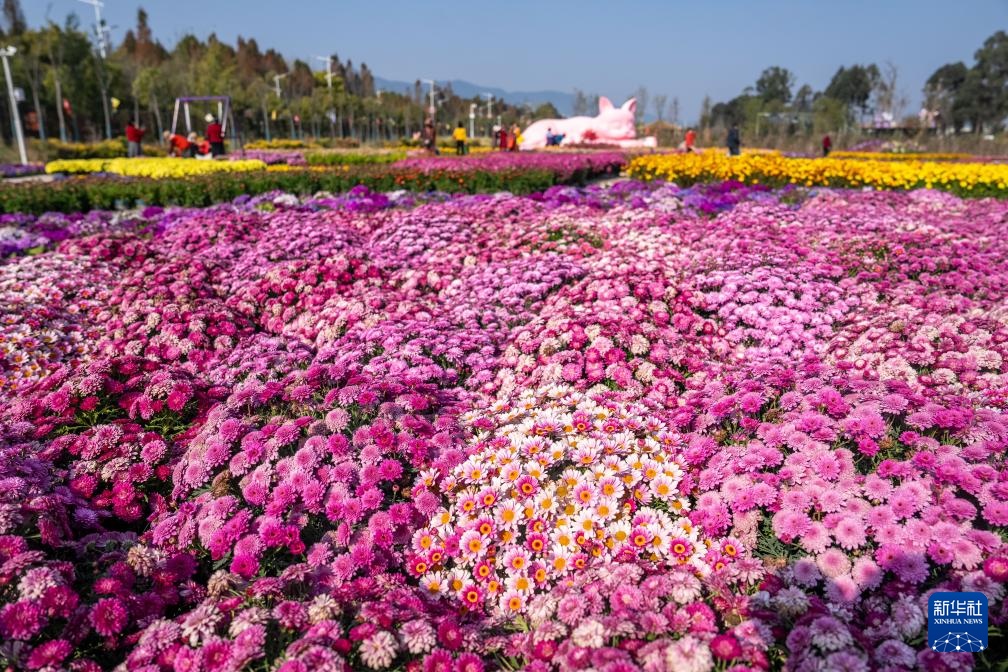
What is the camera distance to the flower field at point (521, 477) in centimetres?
232

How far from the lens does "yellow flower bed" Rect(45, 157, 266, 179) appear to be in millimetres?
18641

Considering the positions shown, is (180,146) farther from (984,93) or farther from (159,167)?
(984,93)

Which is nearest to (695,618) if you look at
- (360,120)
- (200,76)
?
(200,76)

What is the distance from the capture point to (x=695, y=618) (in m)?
2.28

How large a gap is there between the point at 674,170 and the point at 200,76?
176ft

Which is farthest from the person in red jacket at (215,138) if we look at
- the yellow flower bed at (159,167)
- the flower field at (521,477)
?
the flower field at (521,477)

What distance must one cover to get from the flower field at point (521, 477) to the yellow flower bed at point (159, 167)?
13.7 m

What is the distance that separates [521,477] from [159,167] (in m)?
21.0

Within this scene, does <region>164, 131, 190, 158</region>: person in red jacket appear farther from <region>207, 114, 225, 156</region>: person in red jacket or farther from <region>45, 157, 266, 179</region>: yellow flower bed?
<region>45, 157, 266, 179</region>: yellow flower bed

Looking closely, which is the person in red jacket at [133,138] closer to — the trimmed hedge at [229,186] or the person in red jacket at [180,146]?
the person in red jacket at [180,146]

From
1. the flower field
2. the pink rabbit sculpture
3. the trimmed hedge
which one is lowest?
the flower field

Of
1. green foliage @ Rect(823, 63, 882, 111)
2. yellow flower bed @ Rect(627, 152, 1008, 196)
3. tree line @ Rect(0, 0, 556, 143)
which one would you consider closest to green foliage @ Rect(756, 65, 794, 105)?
green foliage @ Rect(823, 63, 882, 111)

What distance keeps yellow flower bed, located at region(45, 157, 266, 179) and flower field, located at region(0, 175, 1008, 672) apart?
13.7 m

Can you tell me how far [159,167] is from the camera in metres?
20.0
